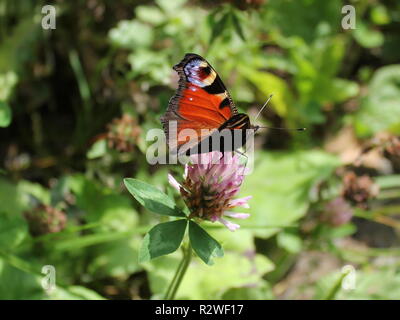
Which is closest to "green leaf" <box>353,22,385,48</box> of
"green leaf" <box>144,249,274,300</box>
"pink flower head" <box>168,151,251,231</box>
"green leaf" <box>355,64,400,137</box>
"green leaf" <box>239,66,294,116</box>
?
"green leaf" <box>355,64,400,137</box>

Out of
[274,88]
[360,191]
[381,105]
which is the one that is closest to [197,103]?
[360,191]

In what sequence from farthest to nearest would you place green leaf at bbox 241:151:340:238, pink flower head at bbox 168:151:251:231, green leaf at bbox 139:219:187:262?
green leaf at bbox 241:151:340:238, pink flower head at bbox 168:151:251:231, green leaf at bbox 139:219:187:262

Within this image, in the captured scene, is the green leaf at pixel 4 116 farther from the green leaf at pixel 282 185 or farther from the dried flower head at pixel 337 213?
the dried flower head at pixel 337 213

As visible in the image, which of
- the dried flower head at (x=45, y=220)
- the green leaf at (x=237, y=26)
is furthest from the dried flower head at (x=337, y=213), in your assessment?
the dried flower head at (x=45, y=220)

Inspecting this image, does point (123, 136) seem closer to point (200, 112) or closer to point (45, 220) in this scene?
point (45, 220)

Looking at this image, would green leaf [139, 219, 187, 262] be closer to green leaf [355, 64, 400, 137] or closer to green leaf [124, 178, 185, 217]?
green leaf [124, 178, 185, 217]

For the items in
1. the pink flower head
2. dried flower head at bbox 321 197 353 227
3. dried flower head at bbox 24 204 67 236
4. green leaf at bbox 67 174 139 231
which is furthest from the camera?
dried flower head at bbox 321 197 353 227
